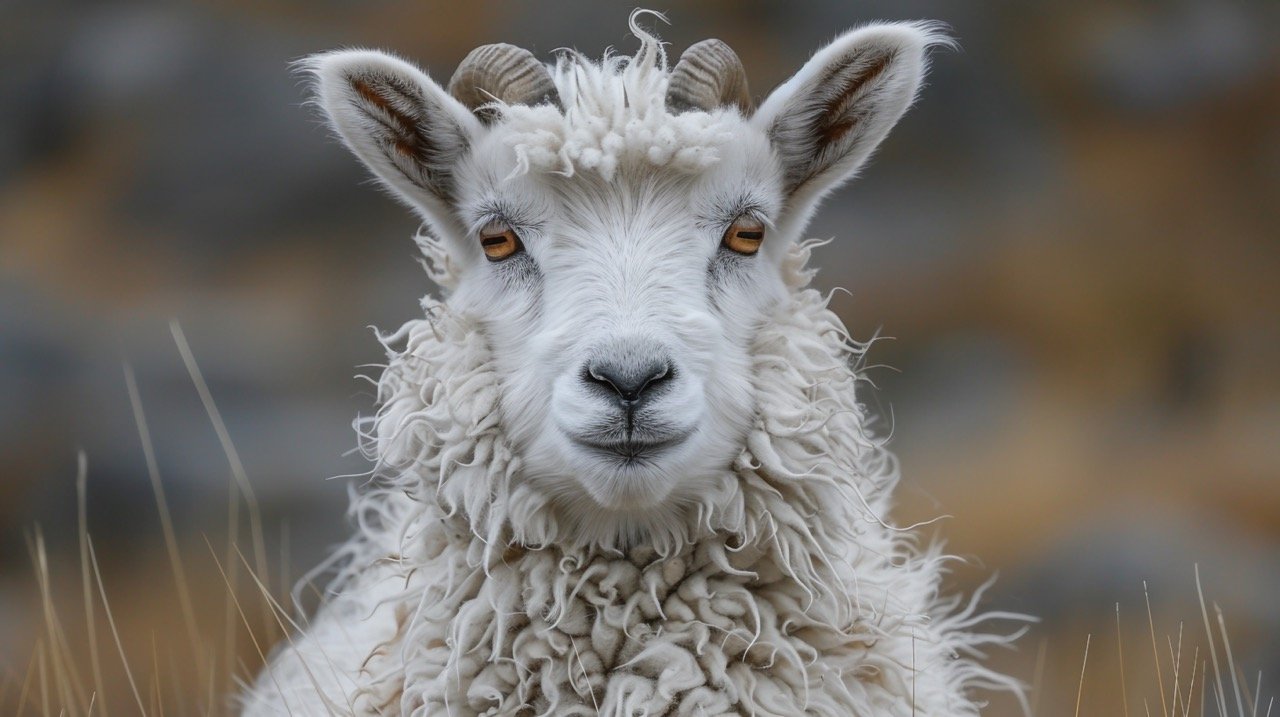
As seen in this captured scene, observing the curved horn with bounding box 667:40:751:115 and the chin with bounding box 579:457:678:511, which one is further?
the curved horn with bounding box 667:40:751:115

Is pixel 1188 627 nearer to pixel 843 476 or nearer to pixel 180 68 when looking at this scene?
pixel 843 476

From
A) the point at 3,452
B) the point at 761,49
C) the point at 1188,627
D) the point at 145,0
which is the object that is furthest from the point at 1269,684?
the point at 145,0

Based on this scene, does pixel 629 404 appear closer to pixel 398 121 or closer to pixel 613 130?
pixel 613 130

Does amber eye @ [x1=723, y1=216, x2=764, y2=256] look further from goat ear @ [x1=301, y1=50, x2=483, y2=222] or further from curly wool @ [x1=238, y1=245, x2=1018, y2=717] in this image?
goat ear @ [x1=301, y1=50, x2=483, y2=222]

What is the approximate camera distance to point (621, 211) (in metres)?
2.36

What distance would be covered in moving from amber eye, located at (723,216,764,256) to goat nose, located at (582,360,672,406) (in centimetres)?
43

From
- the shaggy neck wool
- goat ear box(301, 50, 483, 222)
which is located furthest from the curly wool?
goat ear box(301, 50, 483, 222)

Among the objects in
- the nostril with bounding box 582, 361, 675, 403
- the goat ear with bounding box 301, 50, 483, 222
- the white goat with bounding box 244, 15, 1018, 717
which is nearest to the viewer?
the nostril with bounding box 582, 361, 675, 403

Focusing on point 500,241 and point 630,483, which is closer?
point 630,483

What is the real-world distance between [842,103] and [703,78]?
0.31m

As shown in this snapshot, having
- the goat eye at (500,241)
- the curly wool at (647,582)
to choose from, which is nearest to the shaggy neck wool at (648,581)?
the curly wool at (647,582)

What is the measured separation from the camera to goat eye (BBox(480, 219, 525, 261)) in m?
2.46

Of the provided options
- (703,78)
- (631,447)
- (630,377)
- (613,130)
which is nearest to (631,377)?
(630,377)

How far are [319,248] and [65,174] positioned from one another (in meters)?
1.55
